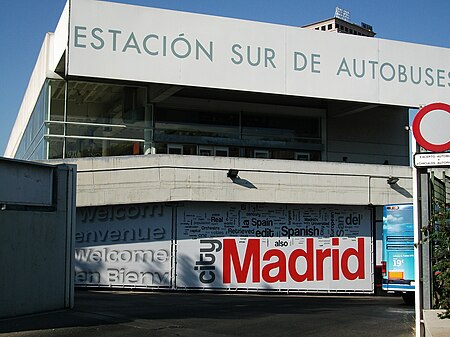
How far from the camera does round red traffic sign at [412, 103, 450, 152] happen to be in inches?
334

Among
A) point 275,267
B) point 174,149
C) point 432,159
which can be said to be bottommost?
point 275,267

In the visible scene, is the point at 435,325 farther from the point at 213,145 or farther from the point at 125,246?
the point at 213,145

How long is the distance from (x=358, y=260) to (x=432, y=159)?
16.1 m

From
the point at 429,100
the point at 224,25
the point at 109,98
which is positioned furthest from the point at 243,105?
the point at 429,100

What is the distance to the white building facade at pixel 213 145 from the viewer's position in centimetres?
2244

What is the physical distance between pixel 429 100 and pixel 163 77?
36.5 ft

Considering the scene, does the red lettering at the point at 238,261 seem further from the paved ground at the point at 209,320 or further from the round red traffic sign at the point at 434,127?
the round red traffic sign at the point at 434,127

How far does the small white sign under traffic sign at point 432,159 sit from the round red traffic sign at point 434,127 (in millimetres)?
96

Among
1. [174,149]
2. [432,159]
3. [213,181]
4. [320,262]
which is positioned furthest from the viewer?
[174,149]

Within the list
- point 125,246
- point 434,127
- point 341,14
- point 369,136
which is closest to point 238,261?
point 125,246

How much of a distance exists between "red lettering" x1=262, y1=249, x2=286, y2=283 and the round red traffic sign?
15.1 m

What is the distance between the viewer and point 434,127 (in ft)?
28.1

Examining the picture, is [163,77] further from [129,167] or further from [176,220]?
[176,220]

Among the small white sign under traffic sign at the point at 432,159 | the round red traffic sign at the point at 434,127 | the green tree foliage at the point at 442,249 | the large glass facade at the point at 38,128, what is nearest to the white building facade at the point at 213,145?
the large glass facade at the point at 38,128
